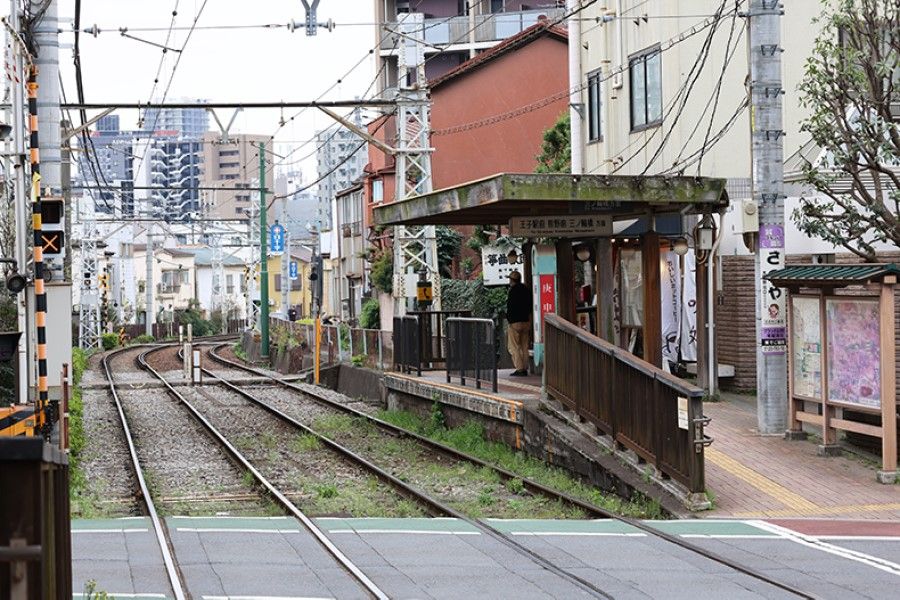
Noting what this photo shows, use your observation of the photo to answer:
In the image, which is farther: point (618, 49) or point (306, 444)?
point (618, 49)

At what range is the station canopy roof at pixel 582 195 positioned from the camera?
15.7 meters

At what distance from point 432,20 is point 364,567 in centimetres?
4919

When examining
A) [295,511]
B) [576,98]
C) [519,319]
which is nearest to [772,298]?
[295,511]

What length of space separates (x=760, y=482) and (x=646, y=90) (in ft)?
40.8

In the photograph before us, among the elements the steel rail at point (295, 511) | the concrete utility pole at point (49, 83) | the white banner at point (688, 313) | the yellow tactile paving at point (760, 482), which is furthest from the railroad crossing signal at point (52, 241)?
the white banner at point (688, 313)

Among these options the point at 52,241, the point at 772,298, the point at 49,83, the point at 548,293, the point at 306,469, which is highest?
the point at 49,83

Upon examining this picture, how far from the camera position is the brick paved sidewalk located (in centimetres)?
1198

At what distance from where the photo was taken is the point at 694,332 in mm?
21141

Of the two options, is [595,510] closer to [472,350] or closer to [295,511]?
[295,511]

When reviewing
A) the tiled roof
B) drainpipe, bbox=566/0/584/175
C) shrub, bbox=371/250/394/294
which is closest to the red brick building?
the tiled roof

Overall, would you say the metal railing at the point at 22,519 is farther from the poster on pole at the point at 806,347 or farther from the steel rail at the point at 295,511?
the poster on pole at the point at 806,347

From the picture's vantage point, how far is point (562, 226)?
17281 mm

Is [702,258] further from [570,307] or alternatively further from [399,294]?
[399,294]

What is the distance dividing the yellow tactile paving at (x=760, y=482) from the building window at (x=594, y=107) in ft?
43.0
